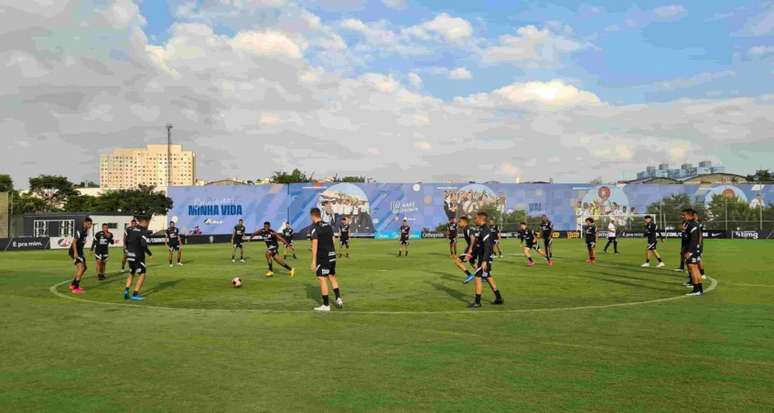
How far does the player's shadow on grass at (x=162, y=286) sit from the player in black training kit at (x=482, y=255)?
9529mm

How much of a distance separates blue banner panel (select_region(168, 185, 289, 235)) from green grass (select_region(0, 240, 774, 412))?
2806 inches

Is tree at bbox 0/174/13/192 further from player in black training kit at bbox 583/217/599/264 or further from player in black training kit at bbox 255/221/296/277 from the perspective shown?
player in black training kit at bbox 583/217/599/264

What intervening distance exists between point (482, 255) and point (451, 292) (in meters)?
3.11

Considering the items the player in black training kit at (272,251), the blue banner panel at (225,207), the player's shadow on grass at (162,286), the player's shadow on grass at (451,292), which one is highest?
the blue banner panel at (225,207)

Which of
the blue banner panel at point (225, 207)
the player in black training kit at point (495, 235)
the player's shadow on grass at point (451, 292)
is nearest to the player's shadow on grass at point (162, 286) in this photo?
the player's shadow on grass at point (451, 292)

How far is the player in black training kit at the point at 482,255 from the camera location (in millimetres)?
13836

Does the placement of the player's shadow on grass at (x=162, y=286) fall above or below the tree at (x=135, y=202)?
below

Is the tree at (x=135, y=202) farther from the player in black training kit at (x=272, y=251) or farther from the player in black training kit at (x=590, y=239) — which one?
the player in black training kit at (x=590, y=239)

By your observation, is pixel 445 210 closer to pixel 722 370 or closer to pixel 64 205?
pixel 64 205

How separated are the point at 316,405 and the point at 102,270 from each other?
18.2m

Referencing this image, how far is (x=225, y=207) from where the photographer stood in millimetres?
90562

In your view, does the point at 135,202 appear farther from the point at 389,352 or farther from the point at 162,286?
the point at 389,352

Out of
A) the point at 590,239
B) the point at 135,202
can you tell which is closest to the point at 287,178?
the point at 135,202

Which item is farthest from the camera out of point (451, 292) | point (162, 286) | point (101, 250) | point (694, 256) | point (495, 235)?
Answer: point (495, 235)
